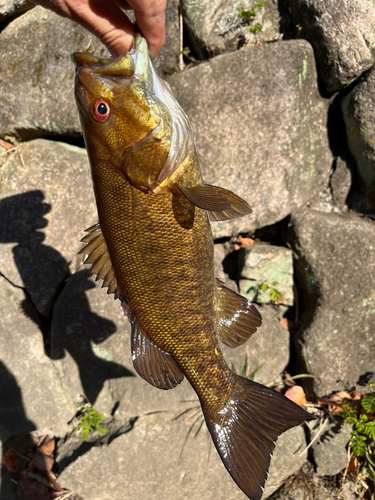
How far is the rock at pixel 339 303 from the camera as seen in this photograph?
3.52 m

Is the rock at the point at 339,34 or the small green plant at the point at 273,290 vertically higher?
the rock at the point at 339,34

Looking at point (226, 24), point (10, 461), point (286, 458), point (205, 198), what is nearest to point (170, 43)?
point (226, 24)

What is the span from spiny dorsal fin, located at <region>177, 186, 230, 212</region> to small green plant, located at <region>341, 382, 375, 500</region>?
8.90 ft

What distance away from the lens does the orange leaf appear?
3.93 meters

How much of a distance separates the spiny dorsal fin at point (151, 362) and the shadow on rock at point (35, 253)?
6.69 ft

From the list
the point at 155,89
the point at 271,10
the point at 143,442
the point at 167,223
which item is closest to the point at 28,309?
the point at 143,442

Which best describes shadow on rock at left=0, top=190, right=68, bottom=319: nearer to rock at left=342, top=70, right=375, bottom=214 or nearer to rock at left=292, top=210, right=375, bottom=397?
rock at left=292, top=210, right=375, bottom=397

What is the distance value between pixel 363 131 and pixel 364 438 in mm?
2911

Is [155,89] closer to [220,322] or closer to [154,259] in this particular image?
[154,259]

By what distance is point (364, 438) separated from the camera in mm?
3488

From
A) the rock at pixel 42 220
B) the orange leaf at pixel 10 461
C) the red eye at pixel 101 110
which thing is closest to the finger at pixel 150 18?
the red eye at pixel 101 110

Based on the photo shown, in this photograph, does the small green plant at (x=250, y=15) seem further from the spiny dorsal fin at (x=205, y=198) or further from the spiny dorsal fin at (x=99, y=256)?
the spiny dorsal fin at (x=99, y=256)

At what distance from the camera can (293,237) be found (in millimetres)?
3779

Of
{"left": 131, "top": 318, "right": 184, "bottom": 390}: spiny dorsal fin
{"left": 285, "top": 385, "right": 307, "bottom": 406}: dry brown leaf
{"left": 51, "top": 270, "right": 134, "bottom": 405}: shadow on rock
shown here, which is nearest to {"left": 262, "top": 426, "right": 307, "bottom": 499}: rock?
{"left": 285, "top": 385, "right": 307, "bottom": 406}: dry brown leaf
